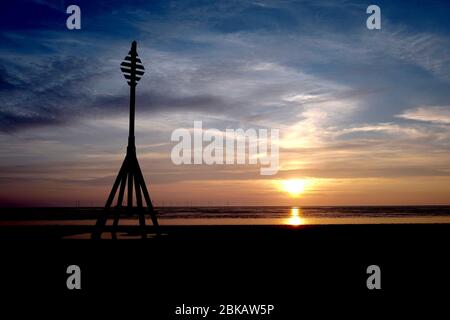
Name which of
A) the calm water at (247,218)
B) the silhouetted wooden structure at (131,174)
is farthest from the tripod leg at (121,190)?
the calm water at (247,218)

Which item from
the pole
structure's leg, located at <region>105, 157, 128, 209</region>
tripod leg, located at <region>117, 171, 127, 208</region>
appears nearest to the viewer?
tripod leg, located at <region>117, 171, 127, 208</region>

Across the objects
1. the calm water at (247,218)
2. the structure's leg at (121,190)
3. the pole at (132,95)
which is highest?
the pole at (132,95)

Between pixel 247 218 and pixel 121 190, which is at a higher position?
pixel 121 190

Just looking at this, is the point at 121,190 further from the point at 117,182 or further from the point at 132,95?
the point at 132,95

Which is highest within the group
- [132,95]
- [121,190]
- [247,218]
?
[132,95]

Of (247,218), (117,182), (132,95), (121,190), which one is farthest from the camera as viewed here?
(247,218)

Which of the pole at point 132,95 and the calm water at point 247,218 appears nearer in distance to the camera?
Result: the pole at point 132,95

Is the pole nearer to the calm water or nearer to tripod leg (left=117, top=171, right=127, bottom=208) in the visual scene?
tripod leg (left=117, top=171, right=127, bottom=208)

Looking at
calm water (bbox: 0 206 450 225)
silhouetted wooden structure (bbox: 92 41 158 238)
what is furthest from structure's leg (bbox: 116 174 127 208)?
calm water (bbox: 0 206 450 225)

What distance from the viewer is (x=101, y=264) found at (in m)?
10.8

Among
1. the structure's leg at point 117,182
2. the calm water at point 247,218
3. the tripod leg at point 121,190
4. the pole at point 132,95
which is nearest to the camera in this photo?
the tripod leg at point 121,190

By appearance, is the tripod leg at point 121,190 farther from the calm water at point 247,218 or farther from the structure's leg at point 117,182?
the calm water at point 247,218

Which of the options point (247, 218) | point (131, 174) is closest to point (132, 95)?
point (131, 174)
